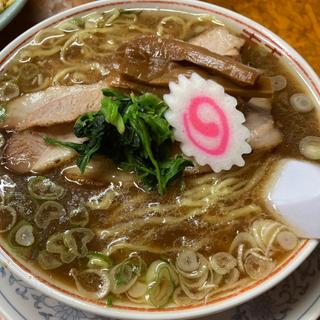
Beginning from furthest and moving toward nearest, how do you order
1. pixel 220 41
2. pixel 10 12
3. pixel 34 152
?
pixel 10 12 → pixel 220 41 → pixel 34 152

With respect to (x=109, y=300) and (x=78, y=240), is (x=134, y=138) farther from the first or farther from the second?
(x=109, y=300)

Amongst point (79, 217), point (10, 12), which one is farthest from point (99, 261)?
point (10, 12)

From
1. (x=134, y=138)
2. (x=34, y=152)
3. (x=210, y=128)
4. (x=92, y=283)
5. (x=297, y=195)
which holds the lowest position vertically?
(x=297, y=195)

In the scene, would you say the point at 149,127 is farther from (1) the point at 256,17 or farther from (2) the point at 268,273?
(1) the point at 256,17

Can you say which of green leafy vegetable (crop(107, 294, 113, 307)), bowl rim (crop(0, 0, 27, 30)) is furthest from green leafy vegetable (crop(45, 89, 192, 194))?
bowl rim (crop(0, 0, 27, 30))

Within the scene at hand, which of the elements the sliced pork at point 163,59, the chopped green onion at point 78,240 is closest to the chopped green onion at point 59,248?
the chopped green onion at point 78,240

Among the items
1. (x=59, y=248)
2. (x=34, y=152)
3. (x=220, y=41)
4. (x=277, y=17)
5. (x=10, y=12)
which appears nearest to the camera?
(x=59, y=248)
